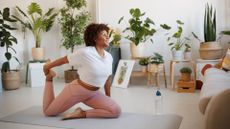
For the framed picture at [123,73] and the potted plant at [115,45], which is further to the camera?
the potted plant at [115,45]

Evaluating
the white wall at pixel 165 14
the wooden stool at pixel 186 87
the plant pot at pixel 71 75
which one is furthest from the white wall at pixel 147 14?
the wooden stool at pixel 186 87

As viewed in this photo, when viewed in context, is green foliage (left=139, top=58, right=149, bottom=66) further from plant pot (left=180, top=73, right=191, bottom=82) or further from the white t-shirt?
the white t-shirt

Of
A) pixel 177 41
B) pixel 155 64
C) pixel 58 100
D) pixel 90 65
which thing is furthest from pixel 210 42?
pixel 58 100

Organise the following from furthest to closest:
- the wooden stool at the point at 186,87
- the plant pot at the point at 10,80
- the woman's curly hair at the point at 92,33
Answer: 1. the plant pot at the point at 10,80
2. the wooden stool at the point at 186,87
3. the woman's curly hair at the point at 92,33

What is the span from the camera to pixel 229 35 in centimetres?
446

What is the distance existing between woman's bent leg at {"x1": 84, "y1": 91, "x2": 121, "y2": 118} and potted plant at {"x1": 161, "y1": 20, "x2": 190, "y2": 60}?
1.95 meters

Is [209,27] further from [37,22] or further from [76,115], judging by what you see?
[37,22]

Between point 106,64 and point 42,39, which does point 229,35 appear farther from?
point 42,39

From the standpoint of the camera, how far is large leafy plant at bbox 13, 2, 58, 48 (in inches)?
205

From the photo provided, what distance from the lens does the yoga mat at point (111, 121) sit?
2629mm

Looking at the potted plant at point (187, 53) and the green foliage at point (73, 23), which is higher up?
the green foliage at point (73, 23)

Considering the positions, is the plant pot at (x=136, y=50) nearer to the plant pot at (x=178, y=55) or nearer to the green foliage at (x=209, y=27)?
the plant pot at (x=178, y=55)

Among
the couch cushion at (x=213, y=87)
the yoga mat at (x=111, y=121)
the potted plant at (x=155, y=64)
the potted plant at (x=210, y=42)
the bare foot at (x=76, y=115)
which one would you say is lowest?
the yoga mat at (x=111, y=121)

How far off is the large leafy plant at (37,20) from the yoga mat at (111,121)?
8.14 ft
